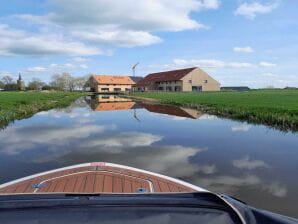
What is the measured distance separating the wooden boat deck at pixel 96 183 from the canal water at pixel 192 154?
6.56ft

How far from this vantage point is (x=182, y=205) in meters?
2.47

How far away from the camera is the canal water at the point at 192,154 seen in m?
7.03

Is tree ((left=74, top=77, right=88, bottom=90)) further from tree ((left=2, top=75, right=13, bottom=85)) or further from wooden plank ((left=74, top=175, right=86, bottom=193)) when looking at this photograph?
wooden plank ((left=74, top=175, right=86, bottom=193))

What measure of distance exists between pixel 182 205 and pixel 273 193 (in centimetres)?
457

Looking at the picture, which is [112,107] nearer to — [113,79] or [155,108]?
[155,108]

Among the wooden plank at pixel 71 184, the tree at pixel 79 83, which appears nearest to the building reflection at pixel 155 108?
the wooden plank at pixel 71 184

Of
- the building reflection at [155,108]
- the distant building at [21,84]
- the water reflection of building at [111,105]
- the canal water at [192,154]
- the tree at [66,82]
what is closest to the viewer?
the canal water at [192,154]

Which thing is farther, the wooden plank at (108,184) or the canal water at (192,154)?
the canal water at (192,154)

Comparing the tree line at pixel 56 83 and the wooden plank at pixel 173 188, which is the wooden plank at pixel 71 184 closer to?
the wooden plank at pixel 173 188

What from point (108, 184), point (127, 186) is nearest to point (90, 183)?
point (108, 184)

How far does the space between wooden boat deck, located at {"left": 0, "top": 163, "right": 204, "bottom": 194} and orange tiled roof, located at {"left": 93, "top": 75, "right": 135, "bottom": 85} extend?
9755 cm

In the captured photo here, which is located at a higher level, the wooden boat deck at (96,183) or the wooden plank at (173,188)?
A: the wooden boat deck at (96,183)

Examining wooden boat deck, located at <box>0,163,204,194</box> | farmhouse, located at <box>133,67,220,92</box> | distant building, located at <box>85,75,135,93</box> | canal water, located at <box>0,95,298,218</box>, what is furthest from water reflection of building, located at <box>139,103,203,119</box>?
distant building, located at <box>85,75,135,93</box>

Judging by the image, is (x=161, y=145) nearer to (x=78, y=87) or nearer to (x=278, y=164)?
(x=278, y=164)
